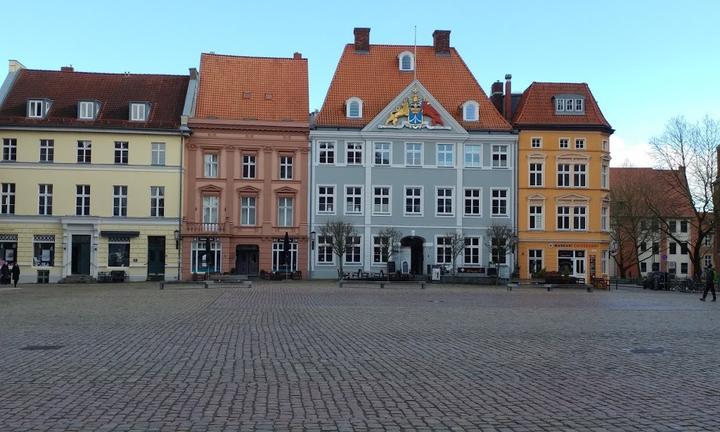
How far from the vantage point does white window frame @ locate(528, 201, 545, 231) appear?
2350 inches

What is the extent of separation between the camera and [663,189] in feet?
242

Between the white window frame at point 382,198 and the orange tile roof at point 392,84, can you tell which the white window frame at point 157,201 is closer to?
the orange tile roof at point 392,84

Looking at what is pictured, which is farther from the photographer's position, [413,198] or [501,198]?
[501,198]

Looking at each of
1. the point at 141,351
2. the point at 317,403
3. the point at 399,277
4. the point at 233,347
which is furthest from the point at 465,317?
the point at 399,277

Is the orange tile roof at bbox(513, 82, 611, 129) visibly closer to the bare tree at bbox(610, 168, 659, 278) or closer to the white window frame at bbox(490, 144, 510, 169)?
the white window frame at bbox(490, 144, 510, 169)

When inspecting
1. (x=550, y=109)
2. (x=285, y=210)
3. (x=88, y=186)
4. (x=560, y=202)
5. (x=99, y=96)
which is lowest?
(x=285, y=210)

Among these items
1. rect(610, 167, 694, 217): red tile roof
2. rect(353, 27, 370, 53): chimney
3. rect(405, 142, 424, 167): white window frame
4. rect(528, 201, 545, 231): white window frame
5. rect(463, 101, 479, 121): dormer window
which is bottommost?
rect(528, 201, 545, 231): white window frame

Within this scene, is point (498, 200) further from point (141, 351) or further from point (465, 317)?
point (141, 351)

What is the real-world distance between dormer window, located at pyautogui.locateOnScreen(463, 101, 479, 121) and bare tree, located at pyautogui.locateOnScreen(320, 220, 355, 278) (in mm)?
12676

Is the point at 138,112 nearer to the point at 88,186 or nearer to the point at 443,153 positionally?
the point at 88,186

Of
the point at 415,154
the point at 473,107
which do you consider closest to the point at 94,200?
the point at 415,154

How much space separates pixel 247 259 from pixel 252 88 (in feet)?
44.2

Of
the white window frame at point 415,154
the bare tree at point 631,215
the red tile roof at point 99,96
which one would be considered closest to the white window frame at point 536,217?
the white window frame at point 415,154

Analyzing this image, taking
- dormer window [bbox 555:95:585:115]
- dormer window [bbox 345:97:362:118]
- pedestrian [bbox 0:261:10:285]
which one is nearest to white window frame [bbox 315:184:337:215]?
dormer window [bbox 345:97:362:118]
